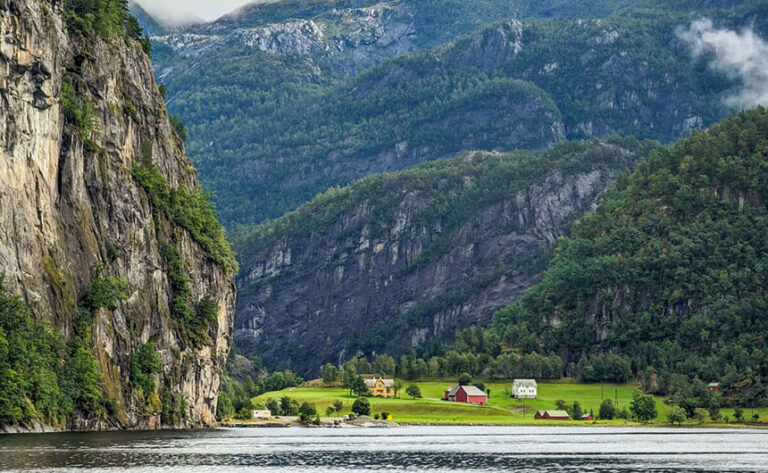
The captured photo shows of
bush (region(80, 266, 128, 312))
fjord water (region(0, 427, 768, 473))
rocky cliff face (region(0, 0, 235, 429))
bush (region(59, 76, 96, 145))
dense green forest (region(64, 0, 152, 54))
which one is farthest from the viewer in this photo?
dense green forest (region(64, 0, 152, 54))

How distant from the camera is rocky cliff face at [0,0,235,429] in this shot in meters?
154

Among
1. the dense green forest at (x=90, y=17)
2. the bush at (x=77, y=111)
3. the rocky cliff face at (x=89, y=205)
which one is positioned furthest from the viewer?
the dense green forest at (x=90, y=17)

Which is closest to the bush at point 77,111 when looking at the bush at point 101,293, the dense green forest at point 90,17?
the dense green forest at point 90,17

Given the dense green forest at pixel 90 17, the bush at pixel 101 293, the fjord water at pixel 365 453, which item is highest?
the dense green forest at pixel 90 17

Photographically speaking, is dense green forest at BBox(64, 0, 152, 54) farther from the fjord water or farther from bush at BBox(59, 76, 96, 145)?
the fjord water

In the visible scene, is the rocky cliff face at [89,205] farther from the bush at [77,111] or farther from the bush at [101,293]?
the bush at [101,293]

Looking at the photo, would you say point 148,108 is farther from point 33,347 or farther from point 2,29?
point 33,347

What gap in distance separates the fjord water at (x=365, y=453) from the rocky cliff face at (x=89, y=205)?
14.0 m

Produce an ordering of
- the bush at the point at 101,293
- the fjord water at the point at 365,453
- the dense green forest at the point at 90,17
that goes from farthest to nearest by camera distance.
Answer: the dense green forest at the point at 90,17, the bush at the point at 101,293, the fjord water at the point at 365,453

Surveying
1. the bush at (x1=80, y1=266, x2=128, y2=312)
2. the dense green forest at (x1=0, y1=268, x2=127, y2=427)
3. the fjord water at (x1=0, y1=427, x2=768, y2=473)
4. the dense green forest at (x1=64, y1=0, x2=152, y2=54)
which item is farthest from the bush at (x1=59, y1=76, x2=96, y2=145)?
the fjord water at (x1=0, y1=427, x2=768, y2=473)

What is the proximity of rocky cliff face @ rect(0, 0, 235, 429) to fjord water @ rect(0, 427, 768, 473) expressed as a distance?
14020mm

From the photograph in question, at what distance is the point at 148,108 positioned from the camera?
652 feet

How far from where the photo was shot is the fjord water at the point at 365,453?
115688 millimetres

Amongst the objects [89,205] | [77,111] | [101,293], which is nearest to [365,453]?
[101,293]
